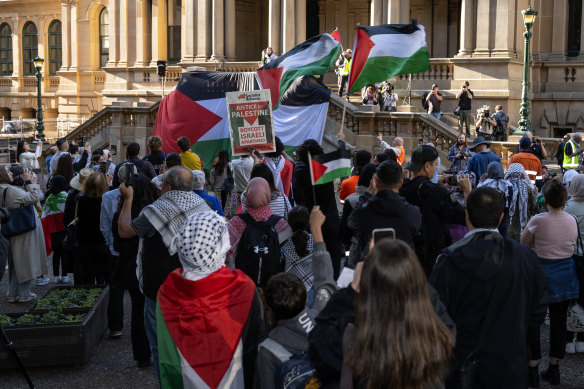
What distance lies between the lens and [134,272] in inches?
299

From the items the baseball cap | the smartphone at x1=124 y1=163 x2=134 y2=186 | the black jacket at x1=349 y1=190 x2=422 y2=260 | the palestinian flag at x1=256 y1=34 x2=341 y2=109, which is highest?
the palestinian flag at x1=256 y1=34 x2=341 y2=109

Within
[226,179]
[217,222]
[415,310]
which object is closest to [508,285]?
[415,310]

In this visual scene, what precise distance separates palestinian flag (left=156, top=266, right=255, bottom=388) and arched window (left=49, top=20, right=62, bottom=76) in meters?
42.7

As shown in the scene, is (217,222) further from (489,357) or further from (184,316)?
(489,357)

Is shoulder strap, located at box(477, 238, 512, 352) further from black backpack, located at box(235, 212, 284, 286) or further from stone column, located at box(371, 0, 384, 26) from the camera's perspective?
stone column, located at box(371, 0, 384, 26)

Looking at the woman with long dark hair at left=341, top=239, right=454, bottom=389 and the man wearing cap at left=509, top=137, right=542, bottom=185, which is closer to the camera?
the woman with long dark hair at left=341, top=239, right=454, bottom=389

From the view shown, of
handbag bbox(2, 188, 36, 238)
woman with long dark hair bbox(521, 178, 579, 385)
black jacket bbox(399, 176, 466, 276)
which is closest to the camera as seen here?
black jacket bbox(399, 176, 466, 276)

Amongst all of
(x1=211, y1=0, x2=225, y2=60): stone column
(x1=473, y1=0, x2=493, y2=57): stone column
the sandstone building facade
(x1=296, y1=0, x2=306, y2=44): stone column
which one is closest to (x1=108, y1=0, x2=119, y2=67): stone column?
the sandstone building facade

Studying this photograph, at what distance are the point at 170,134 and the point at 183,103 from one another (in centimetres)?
57

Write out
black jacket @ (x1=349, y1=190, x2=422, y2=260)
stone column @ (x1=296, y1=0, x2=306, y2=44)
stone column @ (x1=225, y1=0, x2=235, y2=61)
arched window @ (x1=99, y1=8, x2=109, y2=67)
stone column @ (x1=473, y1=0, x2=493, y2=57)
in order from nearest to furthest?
black jacket @ (x1=349, y1=190, x2=422, y2=260), stone column @ (x1=473, y1=0, x2=493, y2=57), stone column @ (x1=296, y1=0, x2=306, y2=44), stone column @ (x1=225, y1=0, x2=235, y2=61), arched window @ (x1=99, y1=8, x2=109, y2=67)

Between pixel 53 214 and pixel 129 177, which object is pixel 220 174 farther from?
pixel 129 177

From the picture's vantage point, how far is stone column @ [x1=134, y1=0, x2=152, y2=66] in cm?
3597

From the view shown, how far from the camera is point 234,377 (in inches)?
187

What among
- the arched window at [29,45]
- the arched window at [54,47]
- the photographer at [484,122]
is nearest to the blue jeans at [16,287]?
the photographer at [484,122]
